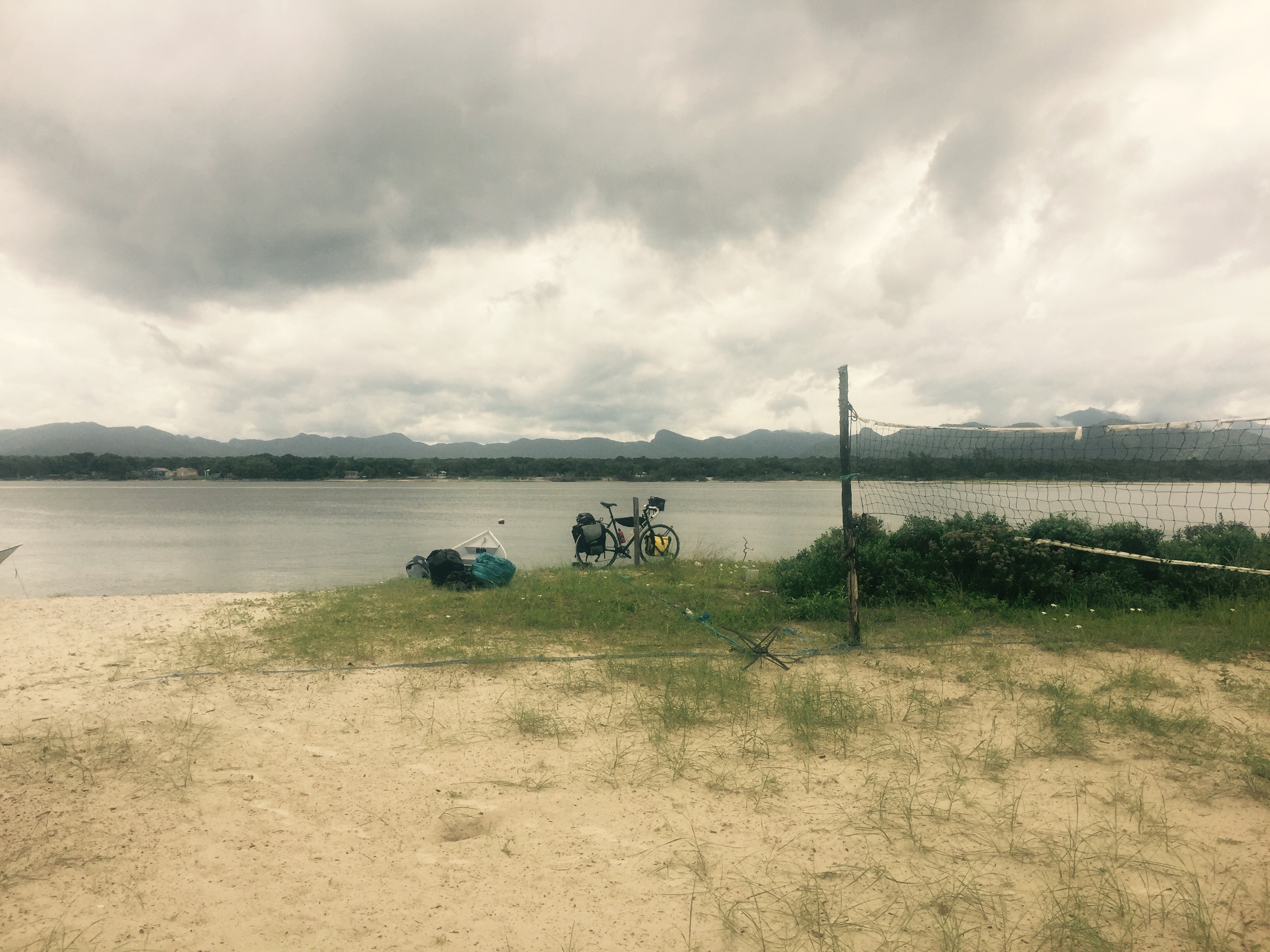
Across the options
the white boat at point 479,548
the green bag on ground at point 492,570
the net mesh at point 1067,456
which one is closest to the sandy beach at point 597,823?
the net mesh at point 1067,456

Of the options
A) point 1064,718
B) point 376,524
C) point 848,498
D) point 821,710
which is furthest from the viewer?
point 376,524

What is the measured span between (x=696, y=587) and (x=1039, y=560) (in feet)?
16.2

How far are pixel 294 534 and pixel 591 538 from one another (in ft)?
72.9

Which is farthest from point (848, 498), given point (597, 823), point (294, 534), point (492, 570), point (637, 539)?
point (294, 534)

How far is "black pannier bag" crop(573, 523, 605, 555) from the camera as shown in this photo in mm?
14906

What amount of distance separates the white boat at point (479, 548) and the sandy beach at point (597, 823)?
6.90 m

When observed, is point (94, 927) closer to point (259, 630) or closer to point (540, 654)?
point (540, 654)

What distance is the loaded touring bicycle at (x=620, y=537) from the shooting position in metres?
15.0

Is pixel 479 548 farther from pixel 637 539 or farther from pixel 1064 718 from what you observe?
pixel 1064 718

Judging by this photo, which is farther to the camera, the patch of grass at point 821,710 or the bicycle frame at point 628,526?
the bicycle frame at point 628,526

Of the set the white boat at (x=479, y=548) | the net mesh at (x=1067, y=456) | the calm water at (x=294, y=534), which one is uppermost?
the net mesh at (x=1067, y=456)

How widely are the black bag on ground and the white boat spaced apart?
0.58m

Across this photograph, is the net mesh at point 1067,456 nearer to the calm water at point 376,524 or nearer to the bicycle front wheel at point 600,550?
the calm water at point 376,524

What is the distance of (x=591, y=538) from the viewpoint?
1492 centimetres
